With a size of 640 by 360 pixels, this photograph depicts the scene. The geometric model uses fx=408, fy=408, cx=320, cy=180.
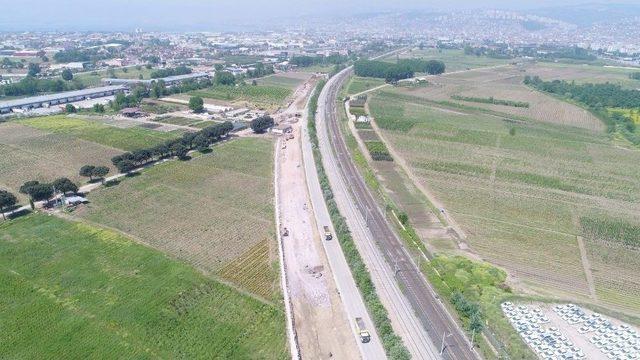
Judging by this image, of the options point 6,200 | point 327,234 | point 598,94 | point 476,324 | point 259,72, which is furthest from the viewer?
point 259,72

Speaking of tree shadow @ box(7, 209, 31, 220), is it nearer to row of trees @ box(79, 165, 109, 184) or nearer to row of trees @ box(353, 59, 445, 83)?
row of trees @ box(79, 165, 109, 184)

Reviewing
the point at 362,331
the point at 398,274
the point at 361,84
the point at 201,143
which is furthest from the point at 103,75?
the point at 362,331

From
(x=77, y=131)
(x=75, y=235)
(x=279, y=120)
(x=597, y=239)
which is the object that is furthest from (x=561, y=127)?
(x=77, y=131)

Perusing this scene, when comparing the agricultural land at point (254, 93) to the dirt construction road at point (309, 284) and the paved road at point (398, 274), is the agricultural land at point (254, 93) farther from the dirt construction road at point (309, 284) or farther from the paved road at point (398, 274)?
the dirt construction road at point (309, 284)

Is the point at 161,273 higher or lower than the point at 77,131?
lower

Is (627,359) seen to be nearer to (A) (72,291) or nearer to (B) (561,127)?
(A) (72,291)

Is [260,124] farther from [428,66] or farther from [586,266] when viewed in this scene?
[428,66]

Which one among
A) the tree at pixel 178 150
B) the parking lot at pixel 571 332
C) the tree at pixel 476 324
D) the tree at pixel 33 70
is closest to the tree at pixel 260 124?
the tree at pixel 178 150
